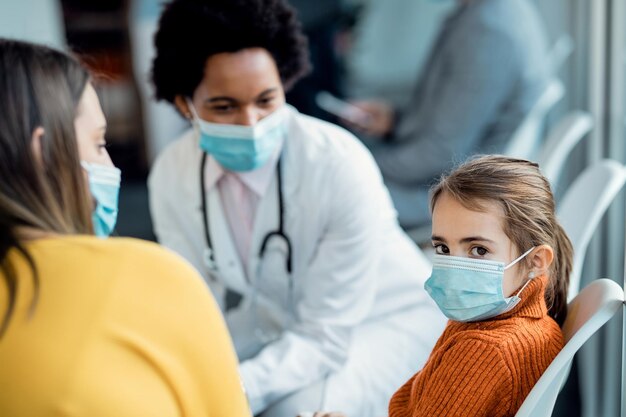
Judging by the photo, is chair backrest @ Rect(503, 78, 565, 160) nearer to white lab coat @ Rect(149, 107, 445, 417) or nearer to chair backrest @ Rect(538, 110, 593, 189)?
chair backrest @ Rect(538, 110, 593, 189)

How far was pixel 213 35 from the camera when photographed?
170cm

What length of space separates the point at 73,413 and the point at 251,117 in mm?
924

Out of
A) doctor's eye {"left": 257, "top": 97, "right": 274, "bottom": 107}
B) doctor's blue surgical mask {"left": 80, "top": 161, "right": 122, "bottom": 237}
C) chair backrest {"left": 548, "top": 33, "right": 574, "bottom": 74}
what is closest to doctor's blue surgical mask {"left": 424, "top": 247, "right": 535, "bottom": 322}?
doctor's blue surgical mask {"left": 80, "top": 161, "right": 122, "bottom": 237}

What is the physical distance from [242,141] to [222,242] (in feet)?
0.87

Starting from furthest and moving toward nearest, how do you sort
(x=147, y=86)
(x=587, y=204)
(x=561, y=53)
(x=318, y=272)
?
1. (x=147, y=86)
2. (x=561, y=53)
3. (x=318, y=272)
4. (x=587, y=204)

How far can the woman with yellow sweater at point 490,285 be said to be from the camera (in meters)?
1.13

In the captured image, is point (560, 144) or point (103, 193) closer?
point (103, 193)

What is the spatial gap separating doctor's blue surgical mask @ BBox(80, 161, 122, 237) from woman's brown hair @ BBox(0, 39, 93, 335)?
143 mm

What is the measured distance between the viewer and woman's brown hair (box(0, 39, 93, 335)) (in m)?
0.98

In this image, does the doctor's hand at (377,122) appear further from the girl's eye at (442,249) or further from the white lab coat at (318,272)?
the girl's eye at (442,249)

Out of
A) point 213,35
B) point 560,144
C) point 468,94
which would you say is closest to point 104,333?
point 213,35

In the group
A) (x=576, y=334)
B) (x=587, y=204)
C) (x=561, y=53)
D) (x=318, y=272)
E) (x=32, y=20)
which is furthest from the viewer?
(x=32, y=20)

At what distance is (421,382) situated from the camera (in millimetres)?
1244

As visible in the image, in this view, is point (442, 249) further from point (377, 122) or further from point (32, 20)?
point (32, 20)
